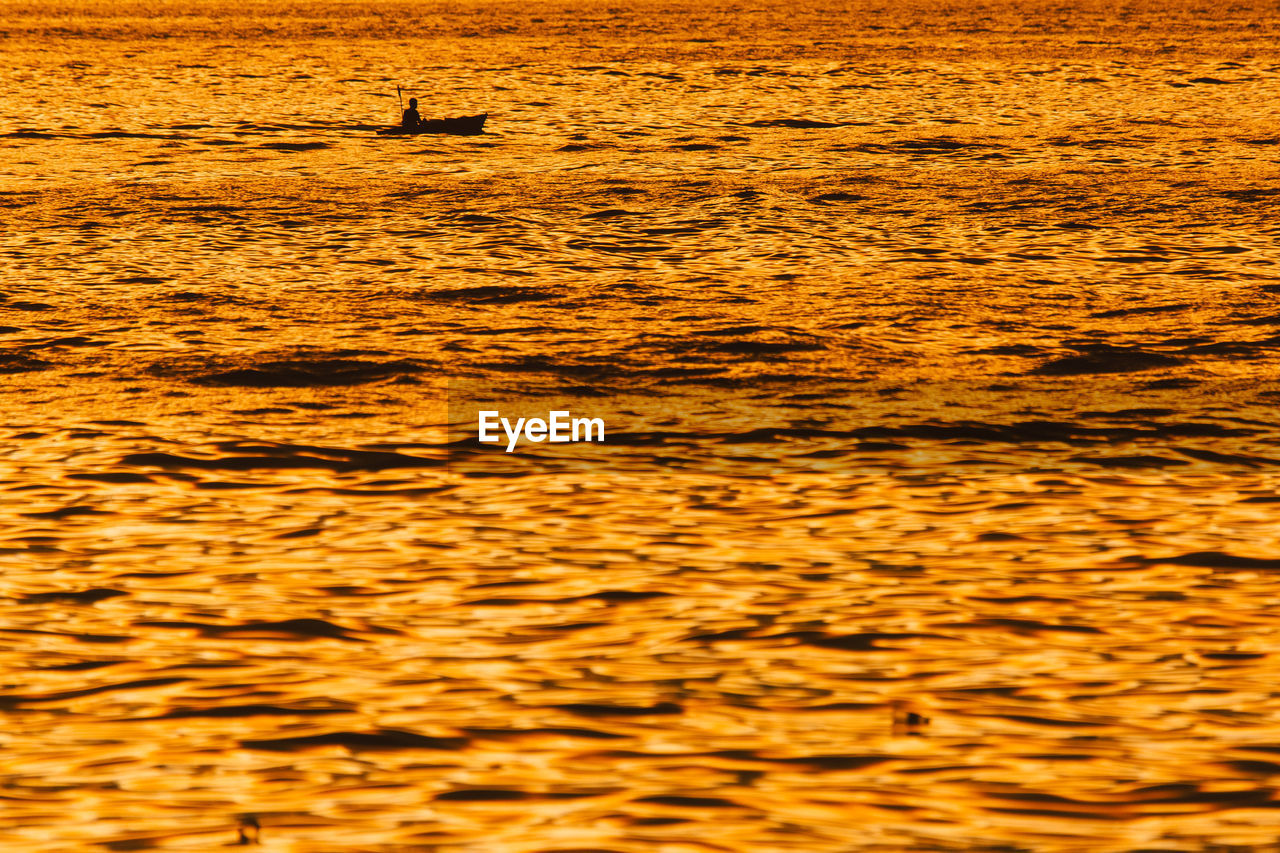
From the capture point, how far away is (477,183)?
27.6ft

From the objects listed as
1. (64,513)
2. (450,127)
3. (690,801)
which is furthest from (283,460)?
(450,127)

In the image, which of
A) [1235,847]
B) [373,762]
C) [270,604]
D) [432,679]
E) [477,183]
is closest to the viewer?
[1235,847]

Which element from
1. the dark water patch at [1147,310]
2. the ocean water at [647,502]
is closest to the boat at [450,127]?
the ocean water at [647,502]

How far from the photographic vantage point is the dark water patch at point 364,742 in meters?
2.61

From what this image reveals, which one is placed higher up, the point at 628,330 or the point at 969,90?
the point at 969,90

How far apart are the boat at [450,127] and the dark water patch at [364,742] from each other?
7.65 meters

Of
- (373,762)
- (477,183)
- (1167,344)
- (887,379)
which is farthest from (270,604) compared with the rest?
(477,183)

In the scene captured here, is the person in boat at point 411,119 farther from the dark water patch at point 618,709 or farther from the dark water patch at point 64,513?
the dark water patch at point 618,709

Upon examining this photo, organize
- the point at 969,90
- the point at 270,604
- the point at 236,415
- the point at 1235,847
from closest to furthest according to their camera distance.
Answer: the point at 1235,847
the point at 270,604
the point at 236,415
the point at 969,90

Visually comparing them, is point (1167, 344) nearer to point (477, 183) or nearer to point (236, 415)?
point (236, 415)

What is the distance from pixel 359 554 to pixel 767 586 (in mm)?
718

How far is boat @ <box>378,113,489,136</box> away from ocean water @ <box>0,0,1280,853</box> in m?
0.83

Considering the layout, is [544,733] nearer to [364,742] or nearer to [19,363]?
[364,742]

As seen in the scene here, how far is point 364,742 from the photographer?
8.63 feet
